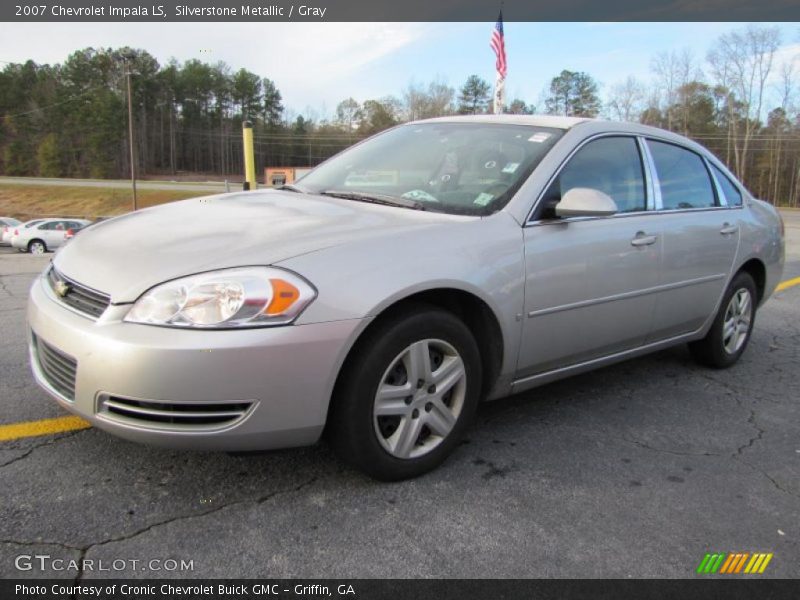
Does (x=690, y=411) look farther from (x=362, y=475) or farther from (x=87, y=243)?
(x=87, y=243)

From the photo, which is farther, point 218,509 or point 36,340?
point 36,340

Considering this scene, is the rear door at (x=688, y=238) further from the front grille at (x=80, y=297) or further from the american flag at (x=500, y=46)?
the american flag at (x=500, y=46)

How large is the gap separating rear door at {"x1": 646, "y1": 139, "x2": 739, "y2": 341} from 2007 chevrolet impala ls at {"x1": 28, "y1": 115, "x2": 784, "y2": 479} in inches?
0.7

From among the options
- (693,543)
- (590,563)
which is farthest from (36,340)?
(693,543)

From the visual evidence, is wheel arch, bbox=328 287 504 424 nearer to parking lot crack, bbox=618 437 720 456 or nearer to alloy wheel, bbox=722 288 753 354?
parking lot crack, bbox=618 437 720 456

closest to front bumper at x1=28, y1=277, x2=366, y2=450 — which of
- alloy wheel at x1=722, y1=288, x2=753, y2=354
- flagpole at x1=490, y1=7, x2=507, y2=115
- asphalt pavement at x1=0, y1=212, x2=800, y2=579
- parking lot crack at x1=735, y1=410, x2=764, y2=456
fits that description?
asphalt pavement at x1=0, y1=212, x2=800, y2=579

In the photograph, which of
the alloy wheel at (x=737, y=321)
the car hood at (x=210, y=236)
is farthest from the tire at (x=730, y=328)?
the car hood at (x=210, y=236)

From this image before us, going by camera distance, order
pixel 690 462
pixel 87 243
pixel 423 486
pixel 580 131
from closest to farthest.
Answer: pixel 423 486, pixel 87 243, pixel 690 462, pixel 580 131

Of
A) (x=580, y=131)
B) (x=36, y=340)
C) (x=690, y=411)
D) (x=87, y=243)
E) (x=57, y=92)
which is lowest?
Result: (x=690, y=411)

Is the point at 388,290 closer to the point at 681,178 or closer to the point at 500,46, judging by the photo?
the point at 681,178

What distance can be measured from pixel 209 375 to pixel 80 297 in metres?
0.73

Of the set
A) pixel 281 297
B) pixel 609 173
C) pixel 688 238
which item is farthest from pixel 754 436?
pixel 281 297

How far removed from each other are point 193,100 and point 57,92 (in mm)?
19798
